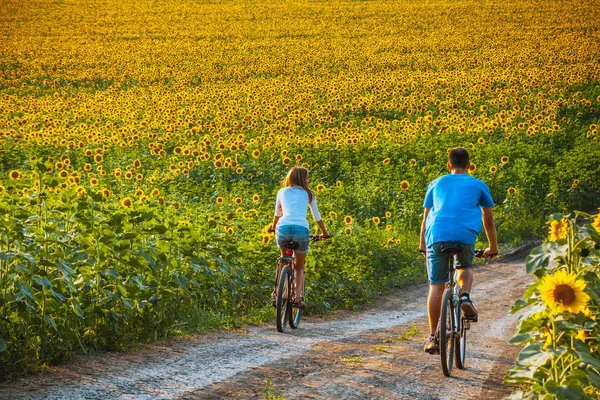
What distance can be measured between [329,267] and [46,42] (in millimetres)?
Answer: 38316

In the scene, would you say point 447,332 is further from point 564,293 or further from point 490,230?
point 564,293

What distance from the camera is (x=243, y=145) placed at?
804 inches

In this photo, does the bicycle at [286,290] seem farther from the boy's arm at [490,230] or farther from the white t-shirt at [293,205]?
the boy's arm at [490,230]

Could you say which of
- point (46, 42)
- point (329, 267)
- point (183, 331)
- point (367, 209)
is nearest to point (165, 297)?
point (183, 331)

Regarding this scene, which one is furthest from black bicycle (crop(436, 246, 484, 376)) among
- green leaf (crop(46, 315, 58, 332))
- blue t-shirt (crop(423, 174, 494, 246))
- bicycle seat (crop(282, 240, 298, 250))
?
green leaf (crop(46, 315, 58, 332))

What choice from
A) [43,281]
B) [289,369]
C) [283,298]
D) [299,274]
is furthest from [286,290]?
[43,281]

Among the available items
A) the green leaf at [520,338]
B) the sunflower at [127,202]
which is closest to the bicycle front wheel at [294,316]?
the sunflower at [127,202]

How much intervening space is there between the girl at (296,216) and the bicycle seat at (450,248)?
2.38m

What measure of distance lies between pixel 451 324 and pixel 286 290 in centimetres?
253

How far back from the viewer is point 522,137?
23.0 m

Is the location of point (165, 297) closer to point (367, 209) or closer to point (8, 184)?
point (8, 184)

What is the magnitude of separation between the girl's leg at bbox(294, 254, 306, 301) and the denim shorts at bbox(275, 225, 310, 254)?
0.11m

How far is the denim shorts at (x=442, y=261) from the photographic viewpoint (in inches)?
308

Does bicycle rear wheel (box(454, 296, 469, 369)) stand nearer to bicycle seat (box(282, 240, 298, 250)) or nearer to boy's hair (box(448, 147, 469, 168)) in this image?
boy's hair (box(448, 147, 469, 168))
